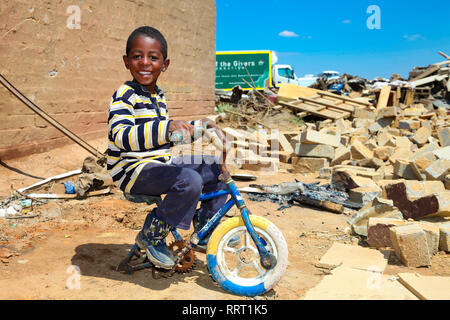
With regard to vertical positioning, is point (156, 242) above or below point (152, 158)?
below

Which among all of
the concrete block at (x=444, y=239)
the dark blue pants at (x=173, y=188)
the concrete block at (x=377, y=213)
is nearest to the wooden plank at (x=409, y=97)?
the concrete block at (x=377, y=213)

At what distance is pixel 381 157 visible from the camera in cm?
792

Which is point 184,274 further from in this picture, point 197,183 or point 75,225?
point 75,225

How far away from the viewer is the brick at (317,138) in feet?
24.7

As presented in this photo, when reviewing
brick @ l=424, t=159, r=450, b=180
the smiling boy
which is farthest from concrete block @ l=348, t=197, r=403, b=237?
the smiling boy

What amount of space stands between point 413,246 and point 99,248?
111 inches

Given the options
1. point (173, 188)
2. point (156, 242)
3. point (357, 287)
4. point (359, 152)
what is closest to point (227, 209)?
point (173, 188)

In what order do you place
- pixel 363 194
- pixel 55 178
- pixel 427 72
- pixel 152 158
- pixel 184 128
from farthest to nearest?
pixel 427 72, pixel 363 194, pixel 55 178, pixel 152 158, pixel 184 128

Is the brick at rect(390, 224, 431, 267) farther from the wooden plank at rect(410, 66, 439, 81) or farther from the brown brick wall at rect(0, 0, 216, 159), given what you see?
the wooden plank at rect(410, 66, 439, 81)

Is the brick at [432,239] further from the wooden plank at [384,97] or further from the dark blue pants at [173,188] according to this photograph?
the wooden plank at [384,97]

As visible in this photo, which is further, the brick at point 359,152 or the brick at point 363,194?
the brick at point 359,152

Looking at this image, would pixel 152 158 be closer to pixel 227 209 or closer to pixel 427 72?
pixel 227 209

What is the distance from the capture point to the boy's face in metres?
2.62

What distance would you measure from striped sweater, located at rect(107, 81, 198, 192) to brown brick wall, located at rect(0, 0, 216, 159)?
11.3 feet
